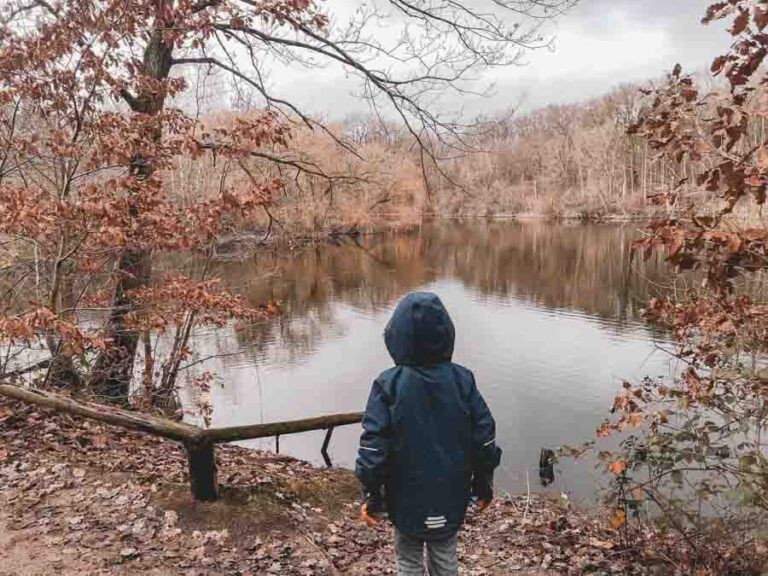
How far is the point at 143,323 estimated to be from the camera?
677 centimetres

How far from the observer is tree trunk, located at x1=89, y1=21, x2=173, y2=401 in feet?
23.1

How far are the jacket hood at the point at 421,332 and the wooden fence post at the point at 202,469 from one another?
7.25 ft

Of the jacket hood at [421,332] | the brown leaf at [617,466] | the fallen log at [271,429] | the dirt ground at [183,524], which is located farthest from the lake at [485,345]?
the jacket hood at [421,332]

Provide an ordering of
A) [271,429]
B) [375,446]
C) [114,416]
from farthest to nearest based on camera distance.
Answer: [271,429]
[114,416]
[375,446]

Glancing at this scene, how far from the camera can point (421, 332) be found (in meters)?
2.81

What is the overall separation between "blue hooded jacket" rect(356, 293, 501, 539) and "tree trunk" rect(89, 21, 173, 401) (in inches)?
202

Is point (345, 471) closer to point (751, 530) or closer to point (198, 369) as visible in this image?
point (751, 530)

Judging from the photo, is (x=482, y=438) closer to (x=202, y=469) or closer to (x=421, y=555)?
(x=421, y=555)

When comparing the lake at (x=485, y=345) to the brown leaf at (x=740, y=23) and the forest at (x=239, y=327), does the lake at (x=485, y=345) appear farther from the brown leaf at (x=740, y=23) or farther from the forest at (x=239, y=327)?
the brown leaf at (x=740, y=23)

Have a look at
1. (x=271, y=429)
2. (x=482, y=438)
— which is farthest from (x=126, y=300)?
(x=482, y=438)

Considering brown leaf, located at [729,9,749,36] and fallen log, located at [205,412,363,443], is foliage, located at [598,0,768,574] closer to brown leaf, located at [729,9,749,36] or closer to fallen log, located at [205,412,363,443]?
brown leaf, located at [729,9,749,36]

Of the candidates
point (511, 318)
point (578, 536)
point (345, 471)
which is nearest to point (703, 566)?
point (578, 536)

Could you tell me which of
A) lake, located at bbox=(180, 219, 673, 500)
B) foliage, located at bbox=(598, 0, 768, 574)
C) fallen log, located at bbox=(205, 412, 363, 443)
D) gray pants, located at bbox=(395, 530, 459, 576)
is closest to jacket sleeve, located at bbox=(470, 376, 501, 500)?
A: gray pants, located at bbox=(395, 530, 459, 576)

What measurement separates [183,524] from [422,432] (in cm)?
247
